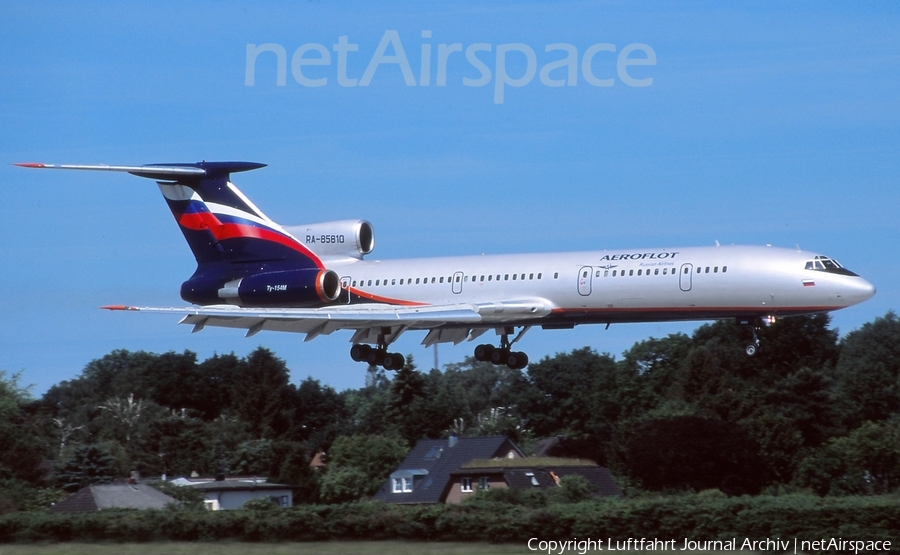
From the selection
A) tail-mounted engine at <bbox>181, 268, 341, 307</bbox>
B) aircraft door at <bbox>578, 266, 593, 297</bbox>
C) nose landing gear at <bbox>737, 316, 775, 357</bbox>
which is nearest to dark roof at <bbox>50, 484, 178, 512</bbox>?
tail-mounted engine at <bbox>181, 268, 341, 307</bbox>

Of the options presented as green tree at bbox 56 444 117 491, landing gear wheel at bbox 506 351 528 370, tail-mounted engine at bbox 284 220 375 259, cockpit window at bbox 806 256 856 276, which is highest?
tail-mounted engine at bbox 284 220 375 259

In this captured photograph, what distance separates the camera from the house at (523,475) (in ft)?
179

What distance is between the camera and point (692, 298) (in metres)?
37.0

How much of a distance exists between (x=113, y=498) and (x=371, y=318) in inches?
464

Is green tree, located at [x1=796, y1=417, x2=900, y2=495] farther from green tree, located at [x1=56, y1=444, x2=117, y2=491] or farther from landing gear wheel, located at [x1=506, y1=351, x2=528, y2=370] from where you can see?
green tree, located at [x1=56, y1=444, x2=117, y2=491]

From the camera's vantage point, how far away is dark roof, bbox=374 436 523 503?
5950 centimetres

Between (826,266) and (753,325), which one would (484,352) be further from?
(826,266)

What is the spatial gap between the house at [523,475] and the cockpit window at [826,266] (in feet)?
64.1

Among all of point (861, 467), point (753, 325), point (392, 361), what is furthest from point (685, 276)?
point (861, 467)

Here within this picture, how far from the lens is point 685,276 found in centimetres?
3709

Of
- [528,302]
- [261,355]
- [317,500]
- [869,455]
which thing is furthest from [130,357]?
[528,302]

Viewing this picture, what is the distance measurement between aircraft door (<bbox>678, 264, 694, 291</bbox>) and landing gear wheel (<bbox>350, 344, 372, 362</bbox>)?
37.6 feet

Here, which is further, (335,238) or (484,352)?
(335,238)

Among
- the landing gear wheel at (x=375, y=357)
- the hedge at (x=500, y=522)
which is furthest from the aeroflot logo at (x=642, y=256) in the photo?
the landing gear wheel at (x=375, y=357)
